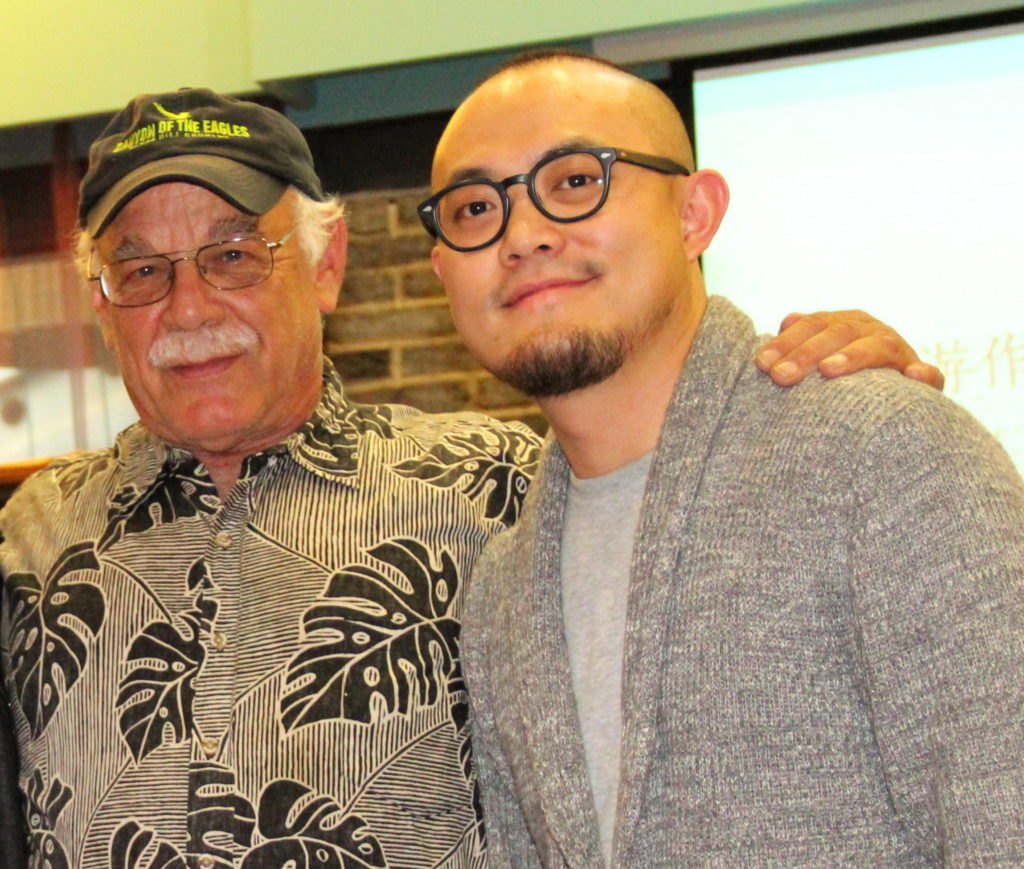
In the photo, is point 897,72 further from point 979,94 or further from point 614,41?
point 614,41

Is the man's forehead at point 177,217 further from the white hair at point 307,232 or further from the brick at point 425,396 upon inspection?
the brick at point 425,396

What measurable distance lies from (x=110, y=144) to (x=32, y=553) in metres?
0.58

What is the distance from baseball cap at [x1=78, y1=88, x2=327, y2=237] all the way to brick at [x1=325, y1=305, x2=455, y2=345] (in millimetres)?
1033

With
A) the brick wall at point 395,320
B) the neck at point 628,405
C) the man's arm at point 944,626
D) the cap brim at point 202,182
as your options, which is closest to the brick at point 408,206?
the brick wall at point 395,320

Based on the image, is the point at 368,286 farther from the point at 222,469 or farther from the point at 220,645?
the point at 220,645

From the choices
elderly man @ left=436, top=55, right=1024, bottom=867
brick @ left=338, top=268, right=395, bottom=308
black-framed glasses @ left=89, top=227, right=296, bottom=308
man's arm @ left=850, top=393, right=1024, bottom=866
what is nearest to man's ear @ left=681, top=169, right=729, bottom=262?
elderly man @ left=436, top=55, right=1024, bottom=867

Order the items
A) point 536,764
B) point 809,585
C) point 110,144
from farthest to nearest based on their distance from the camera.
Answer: point 110,144 < point 536,764 < point 809,585

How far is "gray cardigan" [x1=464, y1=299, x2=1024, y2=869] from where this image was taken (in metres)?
1.04

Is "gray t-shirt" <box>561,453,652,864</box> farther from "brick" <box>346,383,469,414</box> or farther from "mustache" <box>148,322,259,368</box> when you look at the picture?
"brick" <box>346,383,469,414</box>

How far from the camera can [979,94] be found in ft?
8.20

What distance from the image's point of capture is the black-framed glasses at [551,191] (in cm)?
133

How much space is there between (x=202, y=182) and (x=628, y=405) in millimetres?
684

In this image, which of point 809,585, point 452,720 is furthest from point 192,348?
point 809,585

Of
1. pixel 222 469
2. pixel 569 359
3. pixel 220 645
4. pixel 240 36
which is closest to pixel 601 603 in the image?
pixel 569 359
